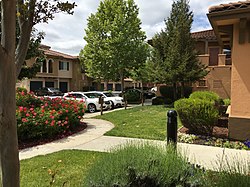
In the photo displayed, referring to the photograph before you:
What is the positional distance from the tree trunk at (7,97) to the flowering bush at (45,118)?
5.29m

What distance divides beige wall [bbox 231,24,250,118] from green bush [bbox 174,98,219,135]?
0.70 m

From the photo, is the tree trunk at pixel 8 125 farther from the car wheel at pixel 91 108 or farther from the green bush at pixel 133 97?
the green bush at pixel 133 97

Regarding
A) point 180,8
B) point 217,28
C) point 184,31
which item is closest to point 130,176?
point 217,28

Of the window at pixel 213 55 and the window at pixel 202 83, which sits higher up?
the window at pixel 213 55

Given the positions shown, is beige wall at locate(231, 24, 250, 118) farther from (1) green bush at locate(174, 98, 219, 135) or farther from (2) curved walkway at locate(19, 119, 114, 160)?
(2) curved walkway at locate(19, 119, 114, 160)

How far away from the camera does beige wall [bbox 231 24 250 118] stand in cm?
691

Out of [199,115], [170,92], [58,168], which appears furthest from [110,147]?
[170,92]

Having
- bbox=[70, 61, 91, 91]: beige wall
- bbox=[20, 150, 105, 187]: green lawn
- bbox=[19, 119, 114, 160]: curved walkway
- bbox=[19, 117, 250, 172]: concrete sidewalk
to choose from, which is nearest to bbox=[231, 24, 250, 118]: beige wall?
bbox=[19, 117, 250, 172]: concrete sidewalk

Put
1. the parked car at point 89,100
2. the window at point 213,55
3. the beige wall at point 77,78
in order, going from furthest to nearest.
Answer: the beige wall at point 77,78, the window at point 213,55, the parked car at point 89,100

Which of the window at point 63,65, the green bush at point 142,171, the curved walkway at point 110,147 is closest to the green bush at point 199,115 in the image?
the curved walkway at point 110,147

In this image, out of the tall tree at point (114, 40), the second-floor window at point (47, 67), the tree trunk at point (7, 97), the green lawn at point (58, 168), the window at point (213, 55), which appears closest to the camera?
the tree trunk at point (7, 97)

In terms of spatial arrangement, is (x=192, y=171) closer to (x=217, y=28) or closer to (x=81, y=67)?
(x=217, y=28)

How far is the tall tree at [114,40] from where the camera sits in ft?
81.7

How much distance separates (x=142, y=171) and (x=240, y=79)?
5782mm
